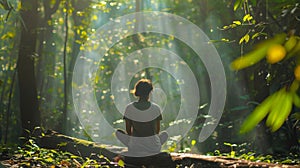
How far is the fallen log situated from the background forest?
42.3 inches

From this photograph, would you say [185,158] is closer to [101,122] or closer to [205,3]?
[205,3]

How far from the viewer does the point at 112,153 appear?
728 centimetres

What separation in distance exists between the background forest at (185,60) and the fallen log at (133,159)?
107cm

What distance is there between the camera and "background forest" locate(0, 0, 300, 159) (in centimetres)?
470

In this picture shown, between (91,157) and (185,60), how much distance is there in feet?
37.4

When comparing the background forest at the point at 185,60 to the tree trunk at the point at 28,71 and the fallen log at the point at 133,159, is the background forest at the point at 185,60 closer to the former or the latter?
the tree trunk at the point at 28,71

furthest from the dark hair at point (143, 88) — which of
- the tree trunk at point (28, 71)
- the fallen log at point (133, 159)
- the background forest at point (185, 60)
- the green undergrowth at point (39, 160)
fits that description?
the tree trunk at point (28, 71)

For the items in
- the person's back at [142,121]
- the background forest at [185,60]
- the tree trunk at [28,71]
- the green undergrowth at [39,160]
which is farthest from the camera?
the tree trunk at [28,71]

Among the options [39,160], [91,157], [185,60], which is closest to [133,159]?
[91,157]

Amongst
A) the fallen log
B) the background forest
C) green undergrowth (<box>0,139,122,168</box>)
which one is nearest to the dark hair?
the fallen log

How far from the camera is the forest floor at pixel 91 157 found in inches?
238

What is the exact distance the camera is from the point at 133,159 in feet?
23.3

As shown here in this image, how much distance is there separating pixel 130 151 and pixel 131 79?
1602cm

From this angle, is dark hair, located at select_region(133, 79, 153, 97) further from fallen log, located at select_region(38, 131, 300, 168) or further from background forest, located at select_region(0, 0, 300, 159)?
background forest, located at select_region(0, 0, 300, 159)
